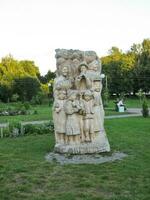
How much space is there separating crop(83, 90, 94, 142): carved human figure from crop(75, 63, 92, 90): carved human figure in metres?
0.23

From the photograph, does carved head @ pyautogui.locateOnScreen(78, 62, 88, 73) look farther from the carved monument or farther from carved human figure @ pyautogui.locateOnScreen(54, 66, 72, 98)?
carved human figure @ pyautogui.locateOnScreen(54, 66, 72, 98)

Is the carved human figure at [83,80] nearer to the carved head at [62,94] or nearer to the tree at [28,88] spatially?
the carved head at [62,94]

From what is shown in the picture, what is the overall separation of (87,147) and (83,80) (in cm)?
197

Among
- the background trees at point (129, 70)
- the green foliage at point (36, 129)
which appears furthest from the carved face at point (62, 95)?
the background trees at point (129, 70)

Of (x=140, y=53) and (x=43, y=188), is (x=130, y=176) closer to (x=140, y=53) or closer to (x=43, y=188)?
(x=43, y=188)

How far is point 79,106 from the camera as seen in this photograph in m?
11.1

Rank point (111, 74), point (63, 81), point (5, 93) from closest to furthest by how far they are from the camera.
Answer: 1. point (63, 81)
2. point (5, 93)
3. point (111, 74)

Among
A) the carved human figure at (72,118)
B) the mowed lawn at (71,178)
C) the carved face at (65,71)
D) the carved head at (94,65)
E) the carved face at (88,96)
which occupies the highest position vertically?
the carved head at (94,65)

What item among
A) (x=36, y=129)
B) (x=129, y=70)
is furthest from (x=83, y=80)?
(x=129, y=70)

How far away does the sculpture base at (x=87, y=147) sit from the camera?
1107cm

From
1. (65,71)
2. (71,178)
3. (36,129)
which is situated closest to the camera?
(71,178)

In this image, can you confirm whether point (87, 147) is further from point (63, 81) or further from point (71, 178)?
point (71, 178)

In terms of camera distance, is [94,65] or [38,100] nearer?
[94,65]

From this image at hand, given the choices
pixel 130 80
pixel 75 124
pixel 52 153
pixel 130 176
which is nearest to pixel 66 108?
pixel 75 124
